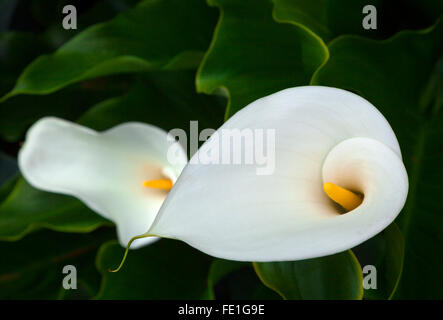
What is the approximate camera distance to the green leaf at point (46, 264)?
79 cm

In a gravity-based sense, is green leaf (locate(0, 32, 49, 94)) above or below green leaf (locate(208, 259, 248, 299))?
above

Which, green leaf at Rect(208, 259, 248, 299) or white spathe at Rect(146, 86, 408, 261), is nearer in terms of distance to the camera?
white spathe at Rect(146, 86, 408, 261)

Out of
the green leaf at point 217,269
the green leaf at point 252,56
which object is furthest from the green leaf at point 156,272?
the green leaf at point 252,56

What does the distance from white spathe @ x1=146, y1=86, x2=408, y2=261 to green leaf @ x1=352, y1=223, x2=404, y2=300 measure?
8 cm

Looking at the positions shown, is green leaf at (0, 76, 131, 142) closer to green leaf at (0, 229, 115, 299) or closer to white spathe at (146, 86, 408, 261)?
green leaf at (0, 229, 115, 299)

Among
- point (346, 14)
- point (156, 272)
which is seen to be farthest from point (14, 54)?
point (346, 14)

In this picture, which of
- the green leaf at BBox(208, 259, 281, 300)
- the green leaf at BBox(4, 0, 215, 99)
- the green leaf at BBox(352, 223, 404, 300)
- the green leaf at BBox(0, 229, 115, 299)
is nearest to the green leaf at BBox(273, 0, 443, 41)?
the green leaf at BBox(4, 0, 215, 99)

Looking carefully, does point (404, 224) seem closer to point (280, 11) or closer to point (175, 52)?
point (280, 11)

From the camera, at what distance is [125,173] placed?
631 millimetres

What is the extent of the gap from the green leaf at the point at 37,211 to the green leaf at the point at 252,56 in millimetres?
286

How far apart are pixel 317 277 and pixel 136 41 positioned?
440 millimetres

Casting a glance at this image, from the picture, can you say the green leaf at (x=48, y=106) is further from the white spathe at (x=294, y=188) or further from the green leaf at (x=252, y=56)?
the white spathe at (x=294, y=188)

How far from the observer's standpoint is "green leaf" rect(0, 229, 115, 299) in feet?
2.60

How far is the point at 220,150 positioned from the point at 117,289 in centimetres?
41
